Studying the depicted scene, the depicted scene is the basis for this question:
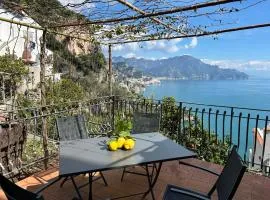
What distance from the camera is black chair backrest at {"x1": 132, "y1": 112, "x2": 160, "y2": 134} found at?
400 centimetres

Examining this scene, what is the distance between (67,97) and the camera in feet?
55.5

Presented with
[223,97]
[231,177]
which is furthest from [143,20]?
[223,97]

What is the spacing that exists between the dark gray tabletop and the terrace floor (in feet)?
2.12

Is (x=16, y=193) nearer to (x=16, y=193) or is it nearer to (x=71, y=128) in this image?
(x=16, y=193)

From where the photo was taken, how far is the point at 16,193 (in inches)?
67.0

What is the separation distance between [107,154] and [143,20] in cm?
309

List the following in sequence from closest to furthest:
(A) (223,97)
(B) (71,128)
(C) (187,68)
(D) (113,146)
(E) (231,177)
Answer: (E) (231,177)
(D) (113,146)
(B) (71,128)
(A) (223,97)
(C) (187,68)

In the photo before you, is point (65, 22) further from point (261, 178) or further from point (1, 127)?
point (261, 178)

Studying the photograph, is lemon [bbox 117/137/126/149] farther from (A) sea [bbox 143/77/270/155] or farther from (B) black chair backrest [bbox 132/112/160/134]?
(A) sea [bbox 143/77/270/155]

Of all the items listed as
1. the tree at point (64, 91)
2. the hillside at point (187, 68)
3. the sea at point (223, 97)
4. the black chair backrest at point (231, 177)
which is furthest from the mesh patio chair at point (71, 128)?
the hillside at point (187, 68)

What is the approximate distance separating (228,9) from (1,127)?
3.95m

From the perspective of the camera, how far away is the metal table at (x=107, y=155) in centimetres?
246

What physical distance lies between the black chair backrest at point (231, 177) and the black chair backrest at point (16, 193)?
126 cm

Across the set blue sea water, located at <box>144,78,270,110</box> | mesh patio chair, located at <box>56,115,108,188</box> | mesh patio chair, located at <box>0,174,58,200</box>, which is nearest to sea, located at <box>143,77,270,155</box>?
blue sea water, located at <box>144,78,270,110</box>
